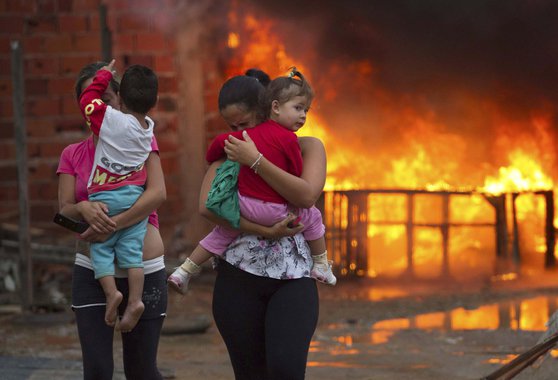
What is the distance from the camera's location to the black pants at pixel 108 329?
166 inches

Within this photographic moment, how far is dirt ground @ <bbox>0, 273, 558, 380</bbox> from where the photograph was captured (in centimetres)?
681

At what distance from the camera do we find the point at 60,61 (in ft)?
35.4

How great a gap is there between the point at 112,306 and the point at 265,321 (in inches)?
23.1

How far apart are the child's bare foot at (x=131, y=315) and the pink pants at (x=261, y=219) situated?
0.34 metres

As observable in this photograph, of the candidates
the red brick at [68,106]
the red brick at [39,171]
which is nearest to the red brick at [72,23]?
the red brick at [68,106]

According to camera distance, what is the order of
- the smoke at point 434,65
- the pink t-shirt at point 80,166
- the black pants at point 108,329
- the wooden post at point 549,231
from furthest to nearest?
the smoke at point 434,65, the wooden post at point 549,231, the pink t-shirt at point 80,166, the black pants at point 108,329

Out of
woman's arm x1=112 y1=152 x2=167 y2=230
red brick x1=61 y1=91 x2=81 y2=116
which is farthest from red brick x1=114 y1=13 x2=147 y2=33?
woman's arm x1=112 y1=152 x2=167 y2=230

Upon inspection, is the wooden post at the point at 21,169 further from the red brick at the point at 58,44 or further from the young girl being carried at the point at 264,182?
the young girl being carried at the point at 264,182

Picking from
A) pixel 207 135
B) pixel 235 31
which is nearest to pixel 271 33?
pixel 235 31

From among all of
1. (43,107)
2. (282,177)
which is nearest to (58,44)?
(43,107)

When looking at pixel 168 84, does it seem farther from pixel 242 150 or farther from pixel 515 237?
pixel 242 150

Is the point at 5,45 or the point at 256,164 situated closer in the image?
the point at 256,164

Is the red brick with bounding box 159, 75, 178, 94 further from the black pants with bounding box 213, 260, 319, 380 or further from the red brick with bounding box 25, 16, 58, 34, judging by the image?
the black pants with bounding box 213, 260, 319, 380

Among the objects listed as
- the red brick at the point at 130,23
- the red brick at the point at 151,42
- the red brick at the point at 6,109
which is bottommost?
the red brick at the point at 6,109
